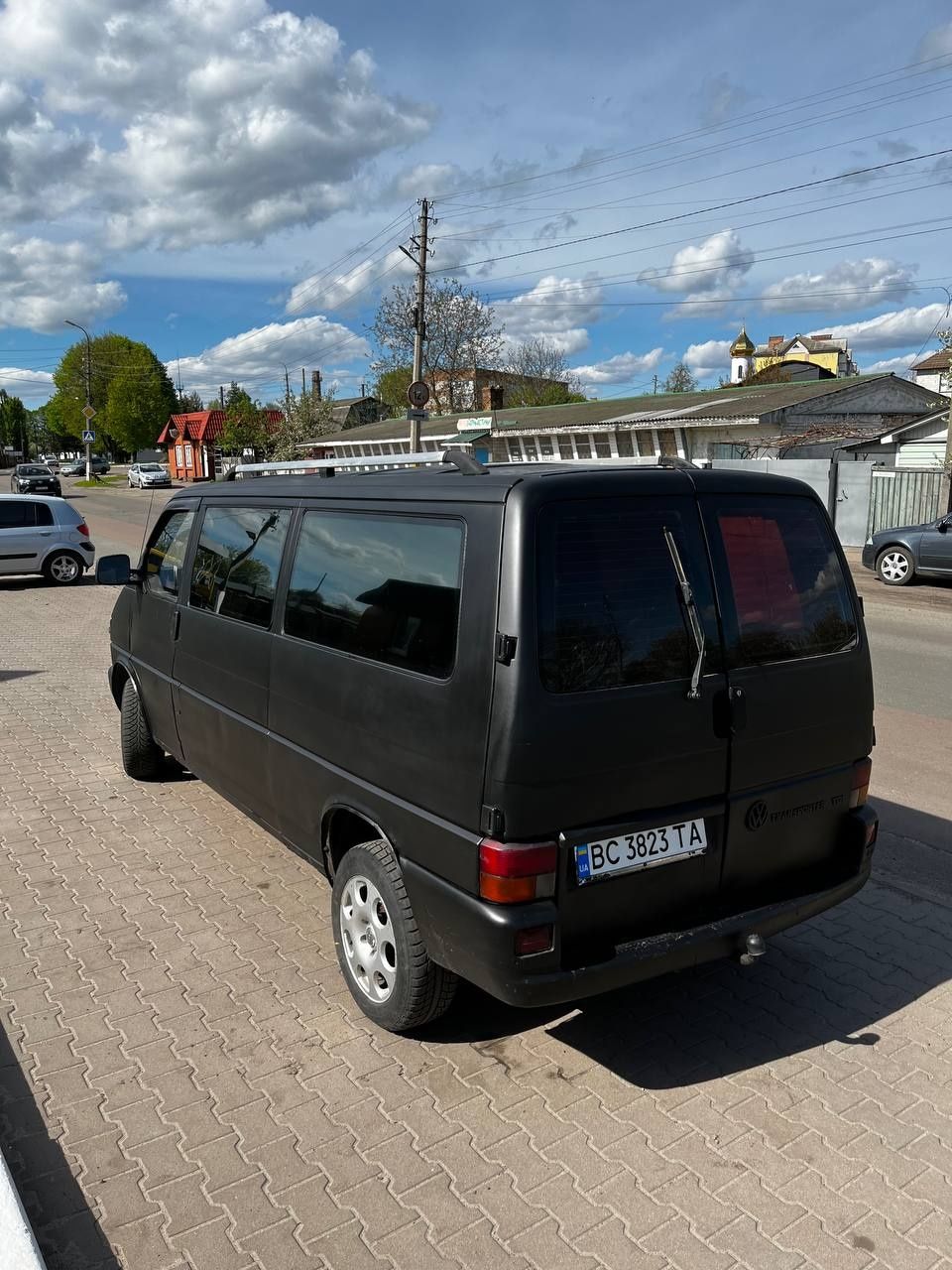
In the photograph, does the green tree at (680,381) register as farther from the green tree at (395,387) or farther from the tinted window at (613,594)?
the tinted window at (613,594)

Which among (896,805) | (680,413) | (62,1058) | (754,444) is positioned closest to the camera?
(62,1058)

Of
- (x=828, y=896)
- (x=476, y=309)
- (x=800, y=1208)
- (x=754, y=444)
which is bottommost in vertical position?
(x=800, y=1208)

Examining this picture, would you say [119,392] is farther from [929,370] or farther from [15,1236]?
[15,1236]

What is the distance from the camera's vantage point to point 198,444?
6556 cm

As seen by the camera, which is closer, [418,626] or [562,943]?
[562,943]

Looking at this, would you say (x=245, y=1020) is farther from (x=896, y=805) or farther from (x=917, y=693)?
(x=917, y=693)

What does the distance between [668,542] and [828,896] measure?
1.43m

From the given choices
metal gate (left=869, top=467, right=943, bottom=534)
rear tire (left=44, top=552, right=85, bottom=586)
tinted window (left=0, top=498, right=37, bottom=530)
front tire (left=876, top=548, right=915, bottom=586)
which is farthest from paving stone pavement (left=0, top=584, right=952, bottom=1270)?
metal gate (left=869, top=467, right=943, bottom=534)

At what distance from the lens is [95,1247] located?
2.46 m

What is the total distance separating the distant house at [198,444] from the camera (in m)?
63.5

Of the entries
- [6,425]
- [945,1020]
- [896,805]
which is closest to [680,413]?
[896,805]

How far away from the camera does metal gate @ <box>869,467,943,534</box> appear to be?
19.9 metres

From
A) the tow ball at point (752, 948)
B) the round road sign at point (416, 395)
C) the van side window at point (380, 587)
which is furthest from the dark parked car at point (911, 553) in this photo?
the van side window at point (380, 587)

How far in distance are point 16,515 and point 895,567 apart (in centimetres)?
1465
